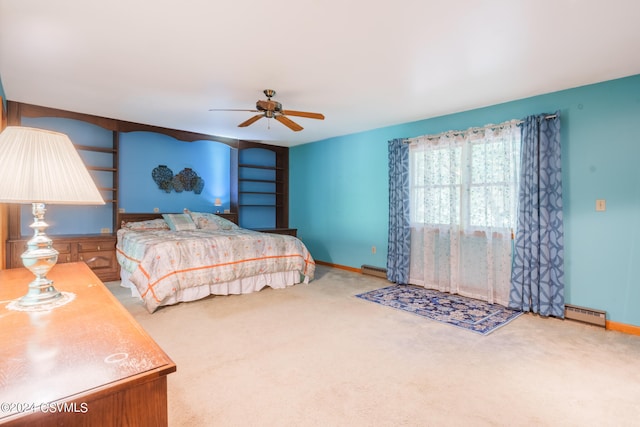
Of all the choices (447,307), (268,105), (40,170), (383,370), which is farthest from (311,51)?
(447,307)

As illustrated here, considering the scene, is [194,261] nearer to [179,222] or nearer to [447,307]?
[179,222]

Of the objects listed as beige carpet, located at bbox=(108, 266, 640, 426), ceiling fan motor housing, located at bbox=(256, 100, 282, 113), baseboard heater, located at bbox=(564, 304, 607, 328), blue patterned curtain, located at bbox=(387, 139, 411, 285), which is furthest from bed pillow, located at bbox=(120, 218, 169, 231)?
baseboard heater, located at bbox=(564, 304, 607, 328)

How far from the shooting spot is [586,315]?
10.3 feet

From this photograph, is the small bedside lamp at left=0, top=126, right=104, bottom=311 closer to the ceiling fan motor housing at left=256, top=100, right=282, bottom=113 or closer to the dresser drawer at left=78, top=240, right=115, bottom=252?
the ceiling fan motor housing at left=256, top=100, right=282, bottom=113

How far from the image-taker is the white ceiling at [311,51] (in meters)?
2.05

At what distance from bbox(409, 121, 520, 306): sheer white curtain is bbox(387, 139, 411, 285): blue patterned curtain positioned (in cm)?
9

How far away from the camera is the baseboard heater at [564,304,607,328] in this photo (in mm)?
3066

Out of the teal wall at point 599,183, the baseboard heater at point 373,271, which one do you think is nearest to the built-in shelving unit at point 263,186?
the baseboard heater at point 373,271

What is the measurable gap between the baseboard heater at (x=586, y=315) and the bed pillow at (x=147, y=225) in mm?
5151

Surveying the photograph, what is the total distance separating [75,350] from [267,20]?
213cm

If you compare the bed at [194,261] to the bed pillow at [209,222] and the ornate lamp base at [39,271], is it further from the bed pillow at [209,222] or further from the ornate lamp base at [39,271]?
the ornate lamp base at [39,271]

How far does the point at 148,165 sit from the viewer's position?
520cm

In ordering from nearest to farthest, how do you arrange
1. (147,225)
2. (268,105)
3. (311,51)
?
(311,51), (268,105), (147,225)

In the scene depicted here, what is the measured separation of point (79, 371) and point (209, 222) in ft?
15.3
